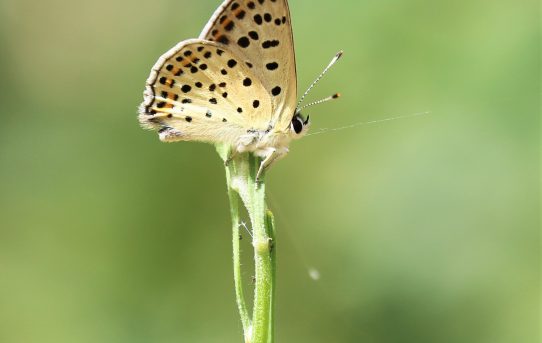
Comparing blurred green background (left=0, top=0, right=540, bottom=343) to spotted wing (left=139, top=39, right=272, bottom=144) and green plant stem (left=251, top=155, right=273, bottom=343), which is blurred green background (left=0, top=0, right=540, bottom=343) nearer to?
spotted wing (left=139, top=39, right=272, bottom=144)

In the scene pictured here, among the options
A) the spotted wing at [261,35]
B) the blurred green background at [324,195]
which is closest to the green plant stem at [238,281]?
the spotted wing at [261,35]

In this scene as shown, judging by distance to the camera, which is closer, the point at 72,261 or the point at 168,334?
the point at 168,334

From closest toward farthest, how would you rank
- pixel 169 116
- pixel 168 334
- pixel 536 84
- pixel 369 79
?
pixel 169 116 → pixel 168 334 → pixel 536 84 → pixel 369 79

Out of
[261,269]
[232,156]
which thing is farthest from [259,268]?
[232,156]

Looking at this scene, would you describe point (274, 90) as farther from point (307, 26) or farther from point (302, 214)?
point (307, 26)

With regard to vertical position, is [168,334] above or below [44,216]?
below

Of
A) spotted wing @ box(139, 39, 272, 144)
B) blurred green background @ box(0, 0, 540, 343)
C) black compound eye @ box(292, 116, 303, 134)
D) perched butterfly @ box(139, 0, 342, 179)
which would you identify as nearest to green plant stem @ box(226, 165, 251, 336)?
perched butterfly @ box(139, 0, 342, 179)

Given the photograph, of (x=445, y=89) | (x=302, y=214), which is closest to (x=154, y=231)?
(x=302, y=214)
